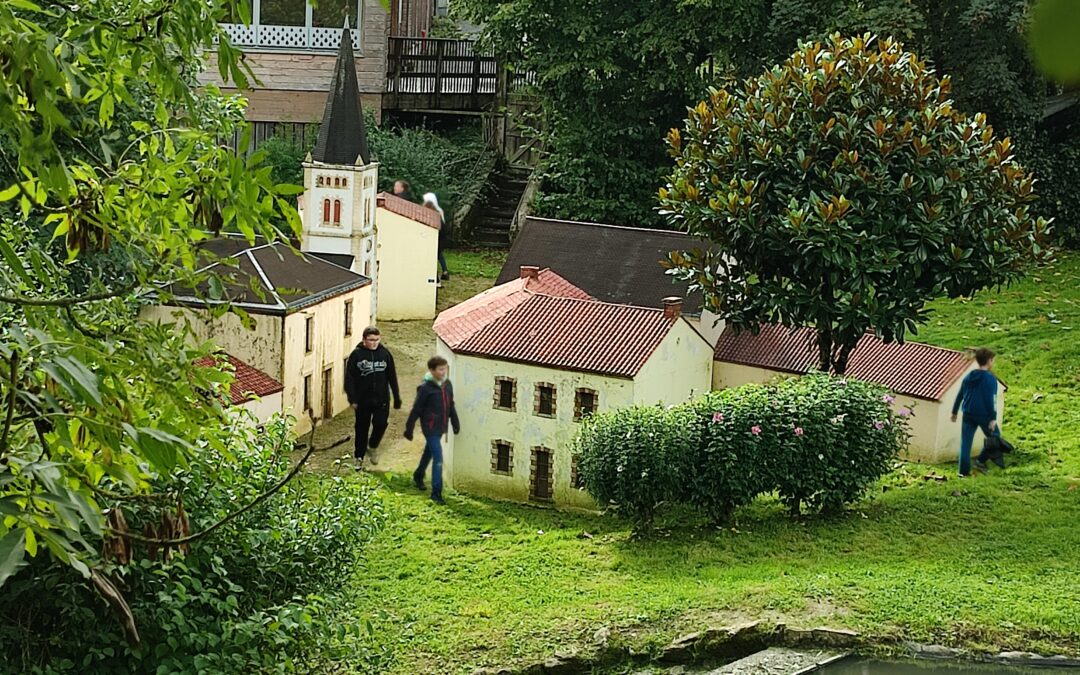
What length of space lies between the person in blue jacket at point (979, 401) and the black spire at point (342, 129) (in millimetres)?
10191

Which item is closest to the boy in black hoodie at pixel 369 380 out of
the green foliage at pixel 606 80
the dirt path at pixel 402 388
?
the dirt path at pixel 402 388

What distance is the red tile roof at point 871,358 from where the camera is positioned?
55.6 ft

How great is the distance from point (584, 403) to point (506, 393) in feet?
3.27

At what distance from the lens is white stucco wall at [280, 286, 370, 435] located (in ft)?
60.3

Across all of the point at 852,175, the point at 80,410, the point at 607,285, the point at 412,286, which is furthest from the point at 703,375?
the point at 80,410

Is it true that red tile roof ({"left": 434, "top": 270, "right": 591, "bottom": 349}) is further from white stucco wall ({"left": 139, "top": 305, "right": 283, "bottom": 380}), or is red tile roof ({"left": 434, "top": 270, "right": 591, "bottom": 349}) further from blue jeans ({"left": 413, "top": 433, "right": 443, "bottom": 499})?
white stucco wall ({"left": 139, "top": 305, "right": 283, "bottom": 380})

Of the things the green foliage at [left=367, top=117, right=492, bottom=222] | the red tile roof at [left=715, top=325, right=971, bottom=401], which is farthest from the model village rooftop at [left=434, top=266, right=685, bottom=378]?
the green foliage at [left=367, top=117, right=492, bottom=222]

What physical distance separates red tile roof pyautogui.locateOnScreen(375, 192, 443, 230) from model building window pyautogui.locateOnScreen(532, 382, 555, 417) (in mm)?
7829

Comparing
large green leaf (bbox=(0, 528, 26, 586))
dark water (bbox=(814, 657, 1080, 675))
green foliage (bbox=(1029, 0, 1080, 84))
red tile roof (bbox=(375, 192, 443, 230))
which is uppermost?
green foliage (bbox=(1029, 0, 1080, 84))

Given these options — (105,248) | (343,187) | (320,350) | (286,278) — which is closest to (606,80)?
(343,187)

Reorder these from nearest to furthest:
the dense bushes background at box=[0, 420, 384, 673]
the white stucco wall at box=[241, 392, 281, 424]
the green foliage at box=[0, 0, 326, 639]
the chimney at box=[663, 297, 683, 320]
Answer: the green foliage at box=[0, 0, 326, 639], the dense bushes background at box=[0, 420, 384, 673], the chimney at box=[663, 297, 683, 320], the white stucco wall at box=[241, 392, 281, 424]

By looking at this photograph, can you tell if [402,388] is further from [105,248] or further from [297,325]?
[105,248]

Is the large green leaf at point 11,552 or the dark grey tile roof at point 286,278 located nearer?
the large green leaf at point 11,552

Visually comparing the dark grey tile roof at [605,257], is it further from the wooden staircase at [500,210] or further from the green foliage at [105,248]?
the green foliage at [105,248]
